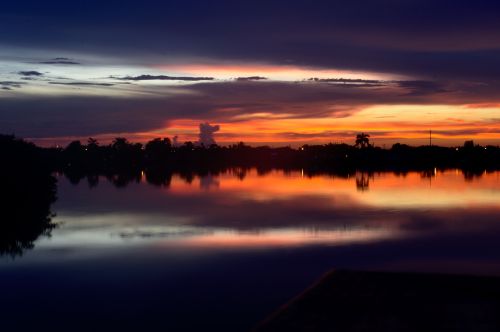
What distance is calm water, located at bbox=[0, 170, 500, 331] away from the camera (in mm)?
16844

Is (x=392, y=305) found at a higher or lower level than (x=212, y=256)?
higher

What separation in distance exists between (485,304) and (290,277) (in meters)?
7.98

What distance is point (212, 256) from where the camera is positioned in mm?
25281

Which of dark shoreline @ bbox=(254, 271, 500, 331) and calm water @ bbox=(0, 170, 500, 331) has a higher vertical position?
dark shoreline @ bbox=(254, 271, 500, 331)

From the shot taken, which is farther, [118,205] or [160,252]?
[118,205]

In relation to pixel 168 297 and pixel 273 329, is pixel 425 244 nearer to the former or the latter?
pixel 168 297

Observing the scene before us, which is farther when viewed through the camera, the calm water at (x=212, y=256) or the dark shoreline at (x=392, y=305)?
the calm water at (x=212, y=256)

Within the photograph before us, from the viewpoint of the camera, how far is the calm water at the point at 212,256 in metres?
16.8

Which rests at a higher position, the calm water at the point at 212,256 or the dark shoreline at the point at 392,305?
the dark shoreline at the point at 392,305

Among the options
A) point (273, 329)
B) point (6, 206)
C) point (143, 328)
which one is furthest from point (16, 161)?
point (273, 329)

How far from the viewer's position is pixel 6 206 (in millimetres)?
44500

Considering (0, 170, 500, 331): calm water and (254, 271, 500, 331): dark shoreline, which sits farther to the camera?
(0, 170, 500, 331): calm water

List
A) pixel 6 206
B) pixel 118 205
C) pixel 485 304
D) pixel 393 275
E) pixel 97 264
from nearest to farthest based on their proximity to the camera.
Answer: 1. pixel 485 304
2. pixel 393 275
3. pixel 97 264
4. pixel 6 206
5. pixel 118 205

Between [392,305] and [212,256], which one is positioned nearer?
[392,305]
